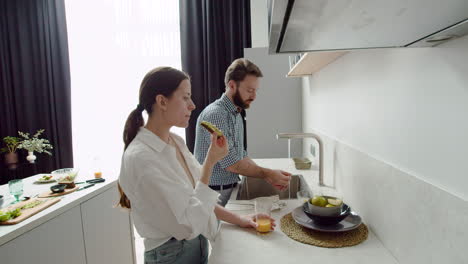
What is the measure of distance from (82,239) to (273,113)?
6.28ft

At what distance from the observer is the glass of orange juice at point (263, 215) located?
105 cm

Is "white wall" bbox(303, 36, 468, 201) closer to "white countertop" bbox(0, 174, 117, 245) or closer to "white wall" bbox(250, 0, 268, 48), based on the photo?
"white countertop" bbox(0, 174, 117, 245)

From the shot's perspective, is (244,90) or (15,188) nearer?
(244,90)

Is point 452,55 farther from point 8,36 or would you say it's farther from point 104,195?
point 8,36

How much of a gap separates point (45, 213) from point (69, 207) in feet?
0.59

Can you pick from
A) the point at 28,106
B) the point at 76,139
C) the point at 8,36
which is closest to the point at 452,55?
the point at 76,139

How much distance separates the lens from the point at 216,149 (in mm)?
→ 1101

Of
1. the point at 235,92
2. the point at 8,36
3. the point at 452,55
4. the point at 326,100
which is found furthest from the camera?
the point at 8,36

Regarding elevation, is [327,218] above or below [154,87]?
below

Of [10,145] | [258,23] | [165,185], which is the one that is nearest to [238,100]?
[165,185]

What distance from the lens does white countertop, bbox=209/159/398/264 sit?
0.87 m

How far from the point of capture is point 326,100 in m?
1.88

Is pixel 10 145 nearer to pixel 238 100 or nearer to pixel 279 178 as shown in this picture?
pixel 238 100

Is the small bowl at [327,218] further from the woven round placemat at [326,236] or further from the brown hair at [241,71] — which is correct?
the brown hair at [241,71]
